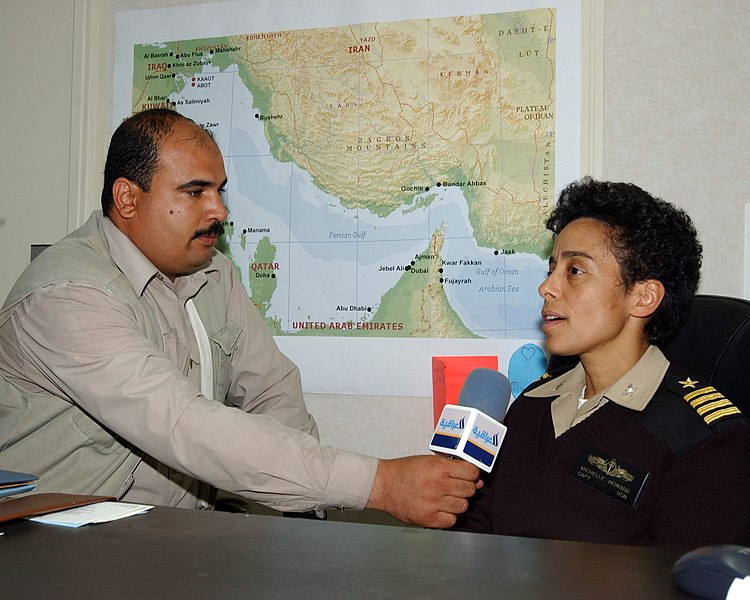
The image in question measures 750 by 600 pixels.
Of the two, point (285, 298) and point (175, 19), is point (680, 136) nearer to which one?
point (285, 298)

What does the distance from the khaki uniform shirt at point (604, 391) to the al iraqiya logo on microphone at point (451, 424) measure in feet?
1.24

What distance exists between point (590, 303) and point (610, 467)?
355mm

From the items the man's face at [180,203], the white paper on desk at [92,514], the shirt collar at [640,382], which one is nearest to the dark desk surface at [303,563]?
the white paper on desk at [92,514]

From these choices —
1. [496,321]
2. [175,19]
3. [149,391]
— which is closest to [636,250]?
[496,321]

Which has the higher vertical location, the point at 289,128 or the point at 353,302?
the point at 289,128

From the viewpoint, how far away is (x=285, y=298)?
2.48m

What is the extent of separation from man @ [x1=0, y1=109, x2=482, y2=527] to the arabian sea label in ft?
0.79

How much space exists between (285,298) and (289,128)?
0.56 m

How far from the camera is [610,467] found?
142 cm

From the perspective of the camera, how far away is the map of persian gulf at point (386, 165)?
227 centimetres

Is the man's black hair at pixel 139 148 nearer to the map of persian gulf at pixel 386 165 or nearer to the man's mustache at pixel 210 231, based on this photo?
the man's mustache at pixel 210 231

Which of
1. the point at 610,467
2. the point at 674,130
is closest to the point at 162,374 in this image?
the point at 610,467

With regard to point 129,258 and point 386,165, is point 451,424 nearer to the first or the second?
point 129,258

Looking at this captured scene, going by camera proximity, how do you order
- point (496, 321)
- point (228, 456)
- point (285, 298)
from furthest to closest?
point (285, 298) < point (496, 321) < point (228, 456)
